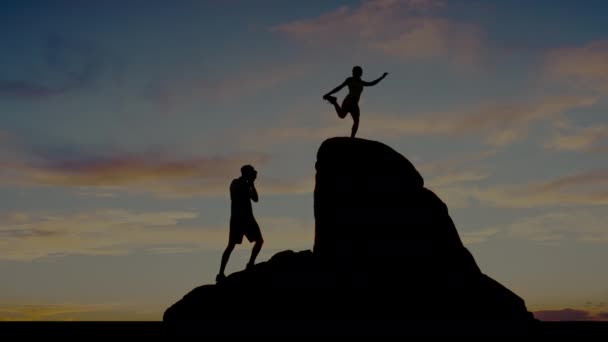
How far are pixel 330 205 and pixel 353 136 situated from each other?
1.92 m

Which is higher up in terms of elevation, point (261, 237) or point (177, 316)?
point (261, 237)

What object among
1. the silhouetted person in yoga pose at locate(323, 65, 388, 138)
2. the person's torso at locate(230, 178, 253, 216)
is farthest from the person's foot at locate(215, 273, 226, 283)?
the silhouetted person in yoga pose at locate(323, 65, 388, 138)

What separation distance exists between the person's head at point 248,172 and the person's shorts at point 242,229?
900 mm

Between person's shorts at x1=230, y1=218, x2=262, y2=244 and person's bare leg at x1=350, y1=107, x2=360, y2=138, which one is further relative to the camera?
person's bare leg at x1=350, y1=107, x2=360, y2=138

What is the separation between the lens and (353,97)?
18625 mm

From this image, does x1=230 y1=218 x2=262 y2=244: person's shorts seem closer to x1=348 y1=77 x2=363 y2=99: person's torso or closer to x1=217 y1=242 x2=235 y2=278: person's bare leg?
x1=217 y1=242 x2=235 y2=278: person's bare leg

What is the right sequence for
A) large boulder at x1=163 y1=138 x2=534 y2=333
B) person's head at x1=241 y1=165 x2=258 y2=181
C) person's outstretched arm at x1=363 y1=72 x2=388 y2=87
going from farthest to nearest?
person's outstretched arm at x1=363 y1=72 x2=388 y2=87 → person's head at x1=241 y1=165 x2=258 y2=181 → large boulder at x1=163 y1=138 x2=534 y2=333

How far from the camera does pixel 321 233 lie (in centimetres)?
1789

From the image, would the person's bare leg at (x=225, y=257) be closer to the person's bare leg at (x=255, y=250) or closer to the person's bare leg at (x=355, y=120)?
the person's bare leg at (x=255, y=250)

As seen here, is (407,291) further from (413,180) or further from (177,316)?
(177,316)

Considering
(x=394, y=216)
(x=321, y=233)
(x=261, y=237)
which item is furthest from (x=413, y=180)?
(x=261, y=237)

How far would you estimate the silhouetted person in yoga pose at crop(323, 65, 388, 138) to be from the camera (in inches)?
733

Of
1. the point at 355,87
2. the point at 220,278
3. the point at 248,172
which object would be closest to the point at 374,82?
the point at 355,87

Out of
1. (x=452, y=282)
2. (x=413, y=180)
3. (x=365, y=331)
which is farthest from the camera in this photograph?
(x=413, y=180)
